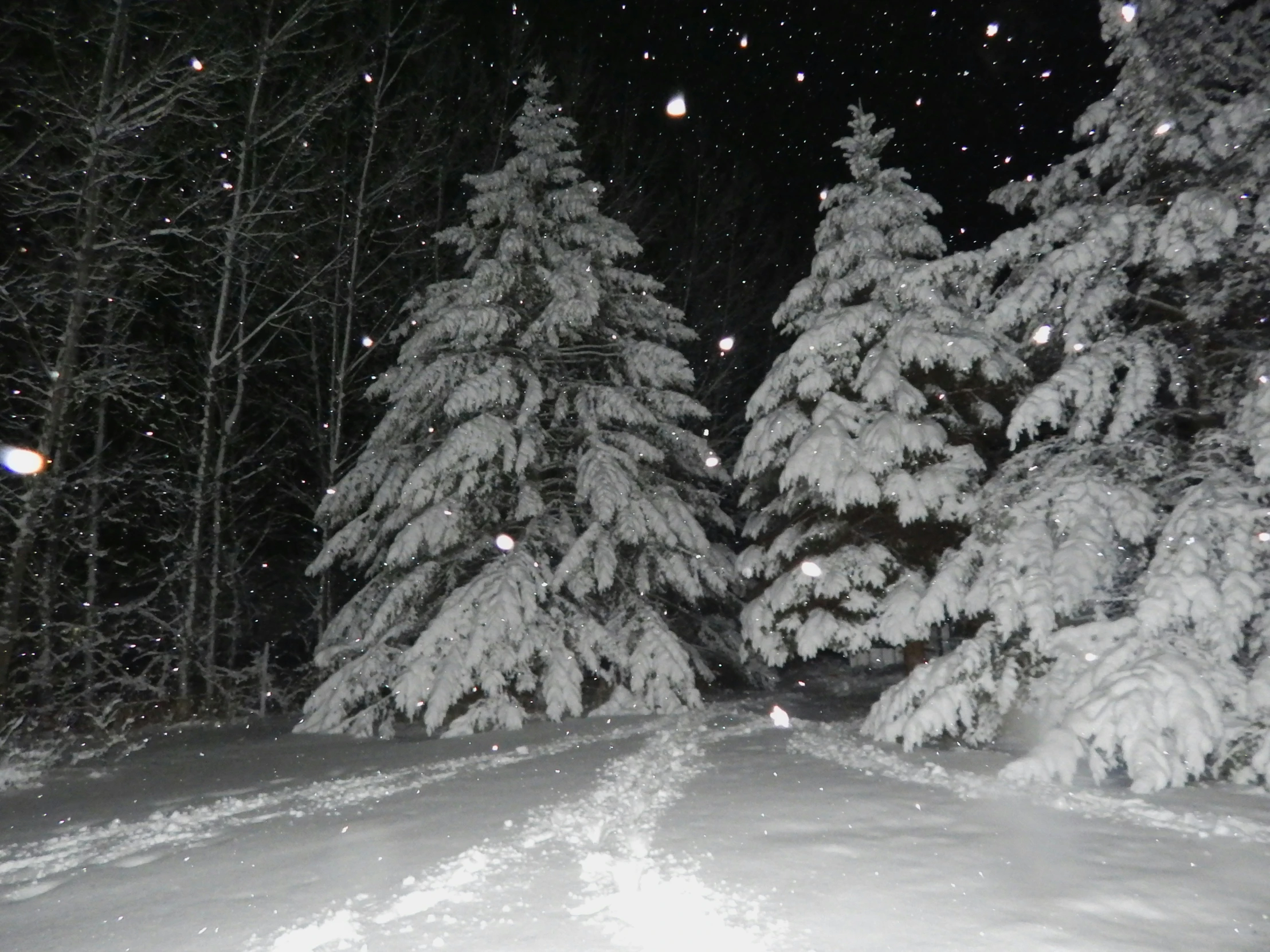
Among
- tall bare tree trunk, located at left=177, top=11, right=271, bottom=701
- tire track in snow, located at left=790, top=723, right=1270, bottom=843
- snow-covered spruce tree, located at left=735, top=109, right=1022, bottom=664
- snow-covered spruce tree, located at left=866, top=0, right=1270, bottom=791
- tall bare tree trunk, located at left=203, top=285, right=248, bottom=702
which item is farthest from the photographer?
tall bare tree trunk, located at left=203, top=285, right=248, bottom=702

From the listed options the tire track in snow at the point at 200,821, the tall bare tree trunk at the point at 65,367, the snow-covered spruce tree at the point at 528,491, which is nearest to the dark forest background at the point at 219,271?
the tall bare tree trunk at the point at 65,367

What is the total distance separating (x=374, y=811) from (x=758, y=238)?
1000 inches

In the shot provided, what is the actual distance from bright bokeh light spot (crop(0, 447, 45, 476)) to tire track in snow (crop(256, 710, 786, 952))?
10094mm

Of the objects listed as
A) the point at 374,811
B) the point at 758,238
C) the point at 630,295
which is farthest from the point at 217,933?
the point at 758,238

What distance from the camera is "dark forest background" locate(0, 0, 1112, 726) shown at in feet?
46.2

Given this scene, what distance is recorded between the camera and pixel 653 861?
5.77 metres

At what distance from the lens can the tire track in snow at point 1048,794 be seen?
6336 mm

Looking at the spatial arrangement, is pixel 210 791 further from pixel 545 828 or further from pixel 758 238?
pixel 758 238

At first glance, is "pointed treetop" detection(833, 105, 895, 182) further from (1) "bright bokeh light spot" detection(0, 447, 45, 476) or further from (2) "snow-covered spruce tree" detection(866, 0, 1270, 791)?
(1) "bright bokeh light spot" detection(0, 447, 45, 476)

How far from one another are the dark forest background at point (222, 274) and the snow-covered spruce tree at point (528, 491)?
159 inches

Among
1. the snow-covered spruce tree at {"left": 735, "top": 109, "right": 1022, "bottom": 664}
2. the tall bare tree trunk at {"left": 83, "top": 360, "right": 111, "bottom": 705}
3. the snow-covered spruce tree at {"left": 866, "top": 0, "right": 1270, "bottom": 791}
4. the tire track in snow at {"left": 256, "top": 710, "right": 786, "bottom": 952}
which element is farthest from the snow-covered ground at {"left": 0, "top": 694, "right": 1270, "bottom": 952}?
the tall bare tree trunk at {"left": 83, "top": 360, "right": 111, "bottom": 705}

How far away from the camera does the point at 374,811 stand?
309 inches

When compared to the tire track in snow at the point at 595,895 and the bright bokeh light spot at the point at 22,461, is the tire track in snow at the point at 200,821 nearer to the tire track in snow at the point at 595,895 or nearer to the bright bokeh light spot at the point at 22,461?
the tire track in snow at the point at 595,895

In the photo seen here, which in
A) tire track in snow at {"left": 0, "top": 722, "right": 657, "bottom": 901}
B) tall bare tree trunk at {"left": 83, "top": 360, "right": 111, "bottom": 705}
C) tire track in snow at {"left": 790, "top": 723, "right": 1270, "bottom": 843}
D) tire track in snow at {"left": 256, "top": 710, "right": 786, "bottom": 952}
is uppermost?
tall bare tree trunk at {"left": 83, "top": 360, "right": 111, "bottom": 705}
